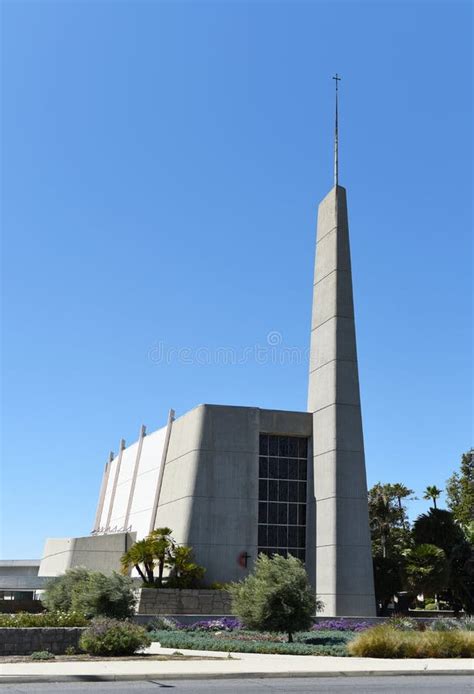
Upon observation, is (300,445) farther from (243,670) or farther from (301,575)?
(243,670)

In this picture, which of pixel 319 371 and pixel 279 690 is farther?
pixel 319 371

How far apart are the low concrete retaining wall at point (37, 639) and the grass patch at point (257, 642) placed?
419 centimetres

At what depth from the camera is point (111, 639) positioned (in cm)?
2038

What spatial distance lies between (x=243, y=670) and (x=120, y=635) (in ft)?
13.4

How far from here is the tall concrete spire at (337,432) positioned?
1430 inches

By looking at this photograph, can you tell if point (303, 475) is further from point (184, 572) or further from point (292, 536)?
point (184, 572)

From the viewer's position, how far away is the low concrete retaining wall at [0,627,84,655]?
67.6 feet

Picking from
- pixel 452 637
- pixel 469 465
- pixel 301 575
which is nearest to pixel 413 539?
pixel 301 575

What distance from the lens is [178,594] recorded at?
35.8 m

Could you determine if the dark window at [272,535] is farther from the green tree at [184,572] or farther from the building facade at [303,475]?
the green tree at [184,572]

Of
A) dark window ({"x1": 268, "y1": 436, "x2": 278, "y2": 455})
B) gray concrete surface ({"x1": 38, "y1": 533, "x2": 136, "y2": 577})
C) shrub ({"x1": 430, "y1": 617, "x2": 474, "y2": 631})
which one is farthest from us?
gray concrete surface ({"x1": 38, "y1": 533, "x2": 136, "y2": 577})

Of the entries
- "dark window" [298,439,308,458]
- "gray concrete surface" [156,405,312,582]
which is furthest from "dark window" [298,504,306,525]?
"dark window" [298,439,308,458]

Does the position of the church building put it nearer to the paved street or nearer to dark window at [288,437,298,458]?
dark window at [288,437,298,458]

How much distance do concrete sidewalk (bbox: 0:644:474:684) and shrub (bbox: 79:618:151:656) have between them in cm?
130
